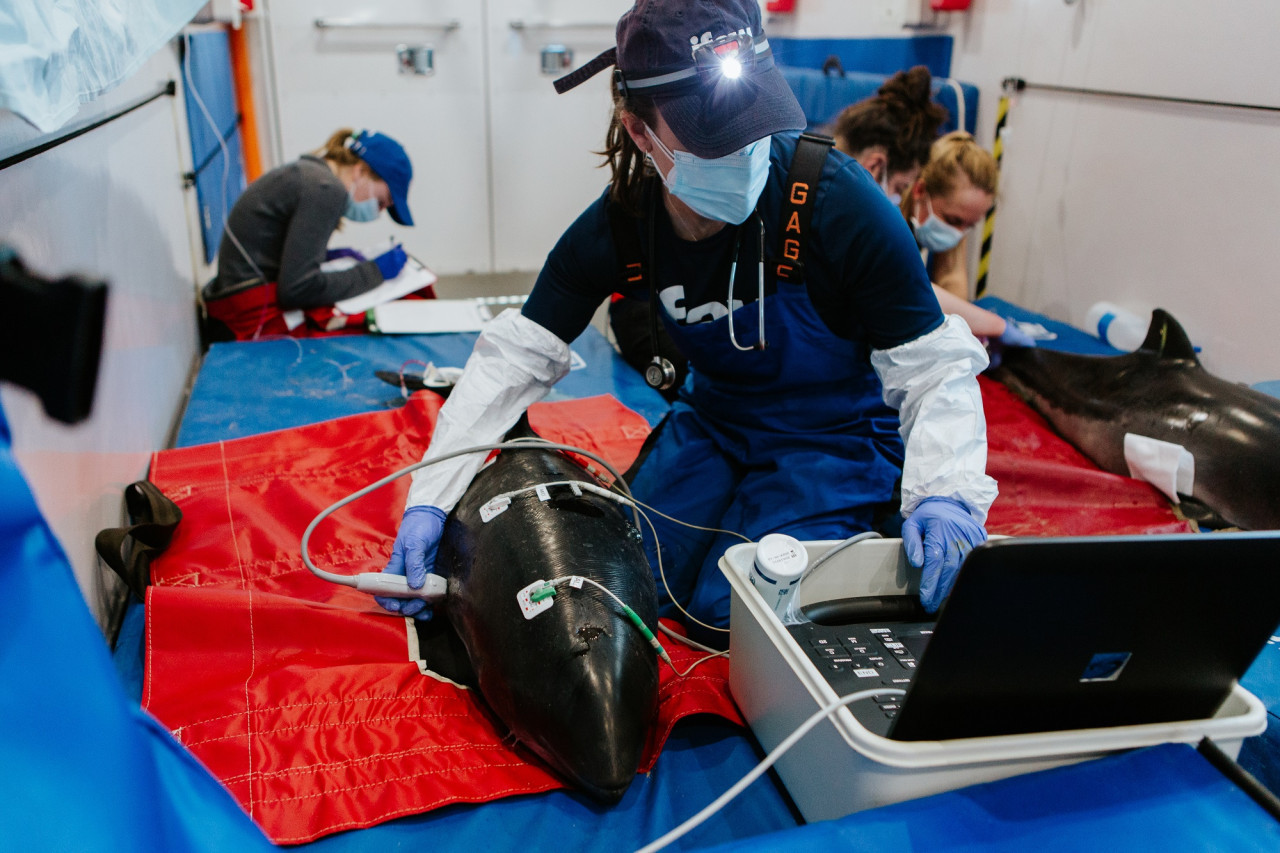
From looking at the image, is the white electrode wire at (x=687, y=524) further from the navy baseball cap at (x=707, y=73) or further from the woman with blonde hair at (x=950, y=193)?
the woman with blonde hair at (x=950, y=193)

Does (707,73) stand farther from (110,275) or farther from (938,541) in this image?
(110,275)

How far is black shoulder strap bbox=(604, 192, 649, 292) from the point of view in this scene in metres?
1.43

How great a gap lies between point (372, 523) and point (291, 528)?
150 millimetres

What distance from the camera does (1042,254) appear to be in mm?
3123

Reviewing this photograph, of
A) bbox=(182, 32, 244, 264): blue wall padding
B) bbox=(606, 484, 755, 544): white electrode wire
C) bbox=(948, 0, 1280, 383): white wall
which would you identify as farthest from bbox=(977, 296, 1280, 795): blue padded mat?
bbox=(182, 32, 244, 264): blue wall padding

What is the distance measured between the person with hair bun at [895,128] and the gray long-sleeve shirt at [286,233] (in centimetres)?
161

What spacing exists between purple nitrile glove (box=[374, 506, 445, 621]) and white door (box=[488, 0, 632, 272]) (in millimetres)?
3554

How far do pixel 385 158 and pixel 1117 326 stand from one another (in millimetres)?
2407

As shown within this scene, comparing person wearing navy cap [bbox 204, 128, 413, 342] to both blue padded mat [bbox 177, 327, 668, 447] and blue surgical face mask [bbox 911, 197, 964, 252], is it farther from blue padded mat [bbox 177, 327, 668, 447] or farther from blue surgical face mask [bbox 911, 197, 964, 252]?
blue surgical face mask [bbox 911, 197, 964, 252]

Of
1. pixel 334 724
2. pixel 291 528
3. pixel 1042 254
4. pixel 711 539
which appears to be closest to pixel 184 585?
pixel 291 528

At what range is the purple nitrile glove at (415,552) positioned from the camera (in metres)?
1.29

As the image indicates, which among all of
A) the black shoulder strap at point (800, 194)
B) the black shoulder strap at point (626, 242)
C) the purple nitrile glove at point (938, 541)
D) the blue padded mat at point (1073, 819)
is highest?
the black shoulder strap at point (800, 194)

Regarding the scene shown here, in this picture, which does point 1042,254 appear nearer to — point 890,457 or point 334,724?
point 890,457

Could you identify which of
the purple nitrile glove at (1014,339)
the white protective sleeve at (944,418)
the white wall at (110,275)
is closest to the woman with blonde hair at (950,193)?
the purple nitrile glove at (1014,339)
